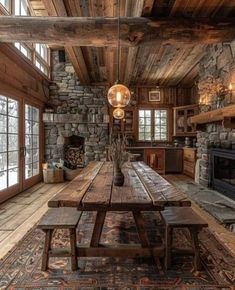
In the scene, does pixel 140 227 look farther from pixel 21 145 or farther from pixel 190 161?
pixel 190 161

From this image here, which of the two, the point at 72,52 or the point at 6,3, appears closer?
the point at 6,3

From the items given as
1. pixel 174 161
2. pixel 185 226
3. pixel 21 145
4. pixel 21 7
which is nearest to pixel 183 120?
pixel 174 161

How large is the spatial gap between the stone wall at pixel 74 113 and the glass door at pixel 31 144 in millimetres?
657

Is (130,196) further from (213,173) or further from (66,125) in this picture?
(66,125)

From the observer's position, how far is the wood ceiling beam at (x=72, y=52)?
345 centimetres

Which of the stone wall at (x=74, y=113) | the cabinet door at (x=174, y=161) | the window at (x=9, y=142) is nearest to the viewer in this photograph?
the window at (x=9, y=142)

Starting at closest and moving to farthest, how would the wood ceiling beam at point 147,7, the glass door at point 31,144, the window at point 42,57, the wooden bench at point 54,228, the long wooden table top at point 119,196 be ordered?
1. the long wooden table top at point 119,196
2. the wooden bench at point 54,228
3. the wood ceiling beam at point 147,7
4. the glass door at point 31,144
5. the window at point 42,57

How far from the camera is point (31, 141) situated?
21.4 ft

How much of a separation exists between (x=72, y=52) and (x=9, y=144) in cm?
221

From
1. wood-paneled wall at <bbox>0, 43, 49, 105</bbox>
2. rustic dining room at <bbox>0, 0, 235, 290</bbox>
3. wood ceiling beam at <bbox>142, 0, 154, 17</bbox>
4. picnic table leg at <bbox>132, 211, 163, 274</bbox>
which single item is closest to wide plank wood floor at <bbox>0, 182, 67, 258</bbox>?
rustic dining room at <bbox>0, 0, 235, 290</bbox>

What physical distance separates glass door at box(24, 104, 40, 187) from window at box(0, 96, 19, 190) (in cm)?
65

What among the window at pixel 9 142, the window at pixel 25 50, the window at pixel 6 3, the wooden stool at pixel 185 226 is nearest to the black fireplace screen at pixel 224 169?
the wooden stool at pixel 185 226

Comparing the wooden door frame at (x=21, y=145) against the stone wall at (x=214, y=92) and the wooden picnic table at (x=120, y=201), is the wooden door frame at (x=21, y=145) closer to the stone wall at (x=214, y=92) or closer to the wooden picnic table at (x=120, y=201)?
the wooden picnic table at (x=120, y=201)

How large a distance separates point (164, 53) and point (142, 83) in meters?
2.70
